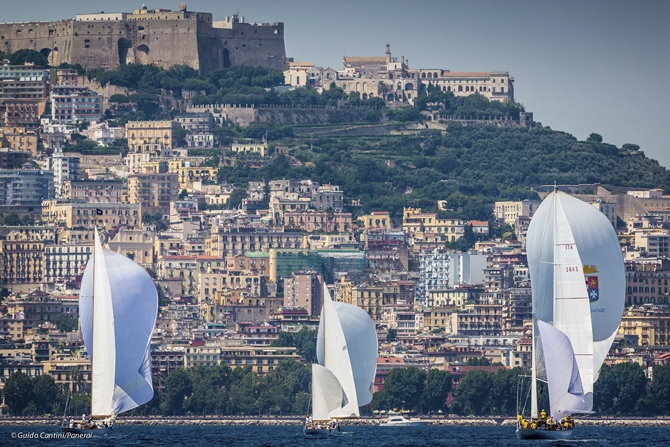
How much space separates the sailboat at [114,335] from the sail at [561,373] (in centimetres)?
913

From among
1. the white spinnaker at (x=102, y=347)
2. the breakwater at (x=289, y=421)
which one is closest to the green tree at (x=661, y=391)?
the breakwater at (x=289, y=421)

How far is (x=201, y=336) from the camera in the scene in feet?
293

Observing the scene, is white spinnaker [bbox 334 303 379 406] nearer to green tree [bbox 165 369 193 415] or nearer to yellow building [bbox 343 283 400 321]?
green tree [bbox 165 369 193 415]

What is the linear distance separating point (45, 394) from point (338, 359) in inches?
937

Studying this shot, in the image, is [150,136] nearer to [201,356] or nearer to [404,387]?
[201,356]

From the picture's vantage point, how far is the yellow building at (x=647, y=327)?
88719 mm

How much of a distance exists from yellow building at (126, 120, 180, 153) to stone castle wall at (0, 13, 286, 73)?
218 inches

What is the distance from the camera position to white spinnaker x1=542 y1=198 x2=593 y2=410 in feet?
156

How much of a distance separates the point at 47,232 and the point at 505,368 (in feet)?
97.9

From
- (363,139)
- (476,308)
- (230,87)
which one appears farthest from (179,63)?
(476,308)

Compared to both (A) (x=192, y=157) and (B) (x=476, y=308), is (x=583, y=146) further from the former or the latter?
(B) (x=476, y=308)

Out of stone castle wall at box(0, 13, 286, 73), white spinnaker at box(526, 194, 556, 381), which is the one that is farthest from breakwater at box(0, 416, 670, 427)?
stone castle wall at box(0, 13, 286, 73)

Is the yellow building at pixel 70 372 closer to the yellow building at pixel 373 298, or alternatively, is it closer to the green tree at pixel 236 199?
the yellow building at pixel 373 298

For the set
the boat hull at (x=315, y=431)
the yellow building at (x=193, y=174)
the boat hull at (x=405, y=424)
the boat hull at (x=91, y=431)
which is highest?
the yellow building at (x=193, y=174)
